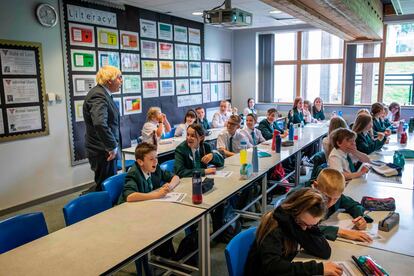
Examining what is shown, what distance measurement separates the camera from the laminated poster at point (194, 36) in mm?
7070

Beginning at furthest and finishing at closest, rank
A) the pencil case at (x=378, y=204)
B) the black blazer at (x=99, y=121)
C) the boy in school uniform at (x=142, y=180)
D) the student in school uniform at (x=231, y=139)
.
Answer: the student in school uniform at (x=231, y=139) < the black blazer at (x=99, y=121) < the boy in school uniform at (x=142, y=180) < the pencil case at (x=378, y=204)

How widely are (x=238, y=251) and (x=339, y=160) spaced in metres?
1.77

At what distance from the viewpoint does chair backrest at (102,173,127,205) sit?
273 centimetres

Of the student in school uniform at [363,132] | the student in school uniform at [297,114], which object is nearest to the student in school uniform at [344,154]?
the student in school uniform at [363,132]

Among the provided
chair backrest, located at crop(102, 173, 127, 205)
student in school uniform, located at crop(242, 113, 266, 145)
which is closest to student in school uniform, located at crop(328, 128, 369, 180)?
student in school uniform, located at crop(242, 113, 266, 145)

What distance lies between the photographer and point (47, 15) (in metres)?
4.46

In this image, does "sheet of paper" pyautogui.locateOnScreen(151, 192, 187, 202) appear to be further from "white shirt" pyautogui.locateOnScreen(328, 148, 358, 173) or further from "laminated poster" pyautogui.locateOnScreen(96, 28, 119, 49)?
"laminated poster" pyautogui.locateOnScreen(96, 28, 119, 49)

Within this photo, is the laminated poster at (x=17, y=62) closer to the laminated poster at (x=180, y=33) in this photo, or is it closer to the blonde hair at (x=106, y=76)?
the blonde hair at (x=106, y=76)

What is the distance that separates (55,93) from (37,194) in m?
1.33

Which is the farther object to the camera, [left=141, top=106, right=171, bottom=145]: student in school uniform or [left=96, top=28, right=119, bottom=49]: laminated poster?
[left=96, top=28, right=119, bottom=49]: laminated poster

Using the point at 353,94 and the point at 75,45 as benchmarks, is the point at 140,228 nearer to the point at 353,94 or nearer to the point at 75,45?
the point at 75,45

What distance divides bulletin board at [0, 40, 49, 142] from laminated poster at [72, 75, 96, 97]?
1.57ft

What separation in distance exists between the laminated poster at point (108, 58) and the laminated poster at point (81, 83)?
0.90ft

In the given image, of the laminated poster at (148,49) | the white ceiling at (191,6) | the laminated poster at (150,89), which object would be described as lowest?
the laminated poster at (150,89)
